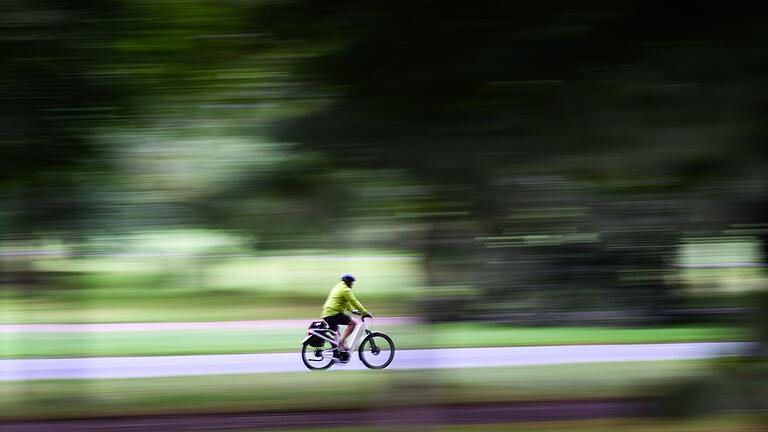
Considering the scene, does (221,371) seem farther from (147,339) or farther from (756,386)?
(756,386)

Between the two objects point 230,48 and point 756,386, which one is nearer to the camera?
point 756,386

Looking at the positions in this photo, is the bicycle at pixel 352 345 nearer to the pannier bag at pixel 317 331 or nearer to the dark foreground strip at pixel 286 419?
the pannier bag at pixel 317 331

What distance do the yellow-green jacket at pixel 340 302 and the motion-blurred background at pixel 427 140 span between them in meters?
2.96

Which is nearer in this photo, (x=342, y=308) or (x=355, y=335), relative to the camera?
(x=342, y=308)

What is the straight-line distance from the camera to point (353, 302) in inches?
275

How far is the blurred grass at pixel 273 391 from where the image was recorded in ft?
24.7

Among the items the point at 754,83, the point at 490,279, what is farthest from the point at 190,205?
the point at 754,83

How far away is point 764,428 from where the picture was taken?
2.79m

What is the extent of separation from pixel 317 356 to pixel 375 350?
744 millimetres

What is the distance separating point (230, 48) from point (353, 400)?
522cm

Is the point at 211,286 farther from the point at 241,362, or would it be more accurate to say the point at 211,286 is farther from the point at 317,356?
the point at 241,362

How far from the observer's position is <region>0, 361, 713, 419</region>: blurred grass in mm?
7527

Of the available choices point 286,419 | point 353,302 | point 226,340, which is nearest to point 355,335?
point 353,302

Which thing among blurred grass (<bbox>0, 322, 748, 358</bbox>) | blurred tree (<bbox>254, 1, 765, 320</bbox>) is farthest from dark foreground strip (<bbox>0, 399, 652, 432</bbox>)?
blurred tree (<bbox>254, 1, 765, 320</bbox>)
